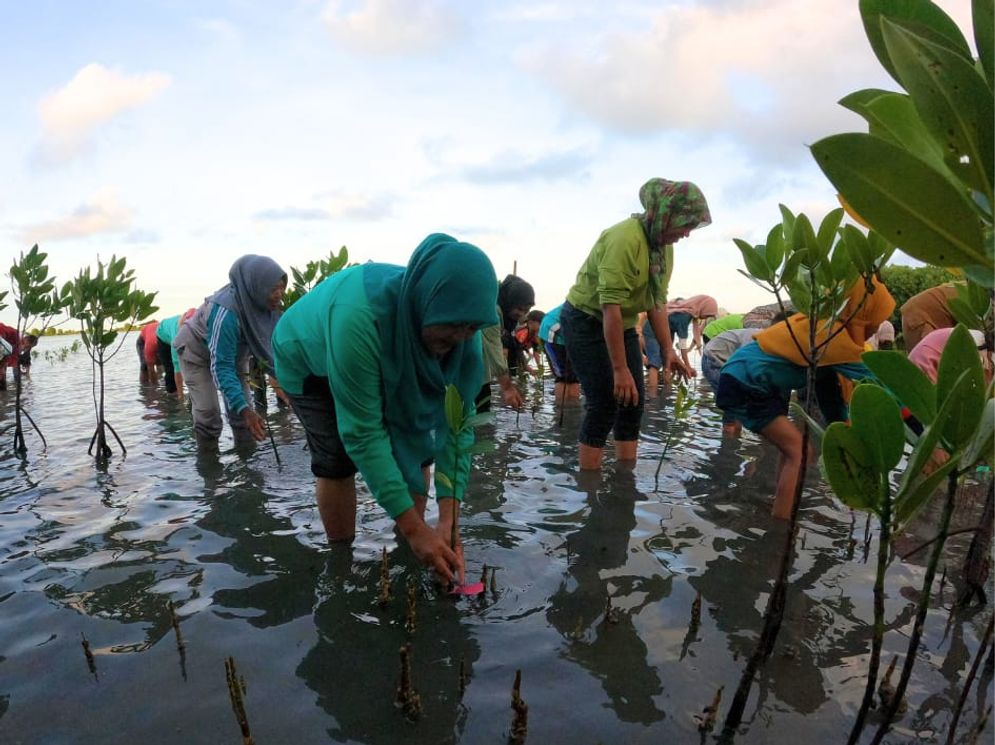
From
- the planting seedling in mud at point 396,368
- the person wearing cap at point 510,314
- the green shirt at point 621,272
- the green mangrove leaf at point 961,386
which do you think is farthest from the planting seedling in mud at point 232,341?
the green mangrove leaf at point 961,386

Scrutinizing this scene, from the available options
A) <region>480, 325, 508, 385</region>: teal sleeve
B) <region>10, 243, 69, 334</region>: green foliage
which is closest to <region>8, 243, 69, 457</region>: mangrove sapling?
<region>10, 243, 69, 334</region>: green foliage

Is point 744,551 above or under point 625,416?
under

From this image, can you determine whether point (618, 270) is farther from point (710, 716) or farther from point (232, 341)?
point (232, 341)

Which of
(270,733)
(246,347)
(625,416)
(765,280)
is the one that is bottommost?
(270,733)

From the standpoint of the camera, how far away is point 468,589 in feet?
9.02

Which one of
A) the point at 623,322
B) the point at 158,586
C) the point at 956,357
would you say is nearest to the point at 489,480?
the point at 623,322

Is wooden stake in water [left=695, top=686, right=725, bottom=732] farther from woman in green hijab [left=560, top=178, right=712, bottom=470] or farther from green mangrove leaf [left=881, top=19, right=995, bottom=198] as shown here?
woman in green hijab [left=560, top=178, right=712, bottom=470]

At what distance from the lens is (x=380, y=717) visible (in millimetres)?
2064

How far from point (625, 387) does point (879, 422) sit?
2985mm

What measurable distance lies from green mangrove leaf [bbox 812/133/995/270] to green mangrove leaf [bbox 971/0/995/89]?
0.39 feet

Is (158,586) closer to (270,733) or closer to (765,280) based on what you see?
(270,733)

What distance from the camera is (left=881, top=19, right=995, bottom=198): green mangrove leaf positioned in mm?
743

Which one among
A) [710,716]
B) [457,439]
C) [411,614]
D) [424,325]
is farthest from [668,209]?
[710,716]

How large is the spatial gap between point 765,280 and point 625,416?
2.59m
